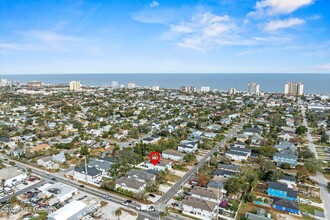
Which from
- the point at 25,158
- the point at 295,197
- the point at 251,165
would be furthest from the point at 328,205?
the point at 25,158

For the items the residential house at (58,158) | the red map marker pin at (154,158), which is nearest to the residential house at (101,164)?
the residential house at (58,158)

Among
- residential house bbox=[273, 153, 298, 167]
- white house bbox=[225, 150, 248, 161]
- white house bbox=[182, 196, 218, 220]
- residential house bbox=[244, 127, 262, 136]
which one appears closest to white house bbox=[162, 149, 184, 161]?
white house bbox=[225, 150, 248, 161]

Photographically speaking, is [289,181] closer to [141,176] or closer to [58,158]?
[141,176]

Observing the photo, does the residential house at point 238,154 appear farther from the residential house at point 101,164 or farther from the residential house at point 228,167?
the residential house at point 101,164

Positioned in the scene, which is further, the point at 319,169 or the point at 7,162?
the point at 7,162

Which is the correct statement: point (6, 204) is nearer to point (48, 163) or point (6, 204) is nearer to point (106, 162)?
point (48, 163)
